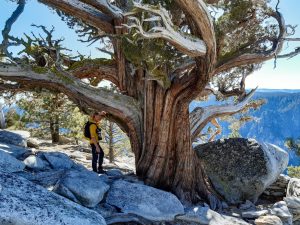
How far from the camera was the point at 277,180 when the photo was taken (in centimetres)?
1331

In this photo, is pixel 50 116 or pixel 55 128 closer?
pixel 50 116

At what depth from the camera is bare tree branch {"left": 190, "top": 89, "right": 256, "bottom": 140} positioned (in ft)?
38.8

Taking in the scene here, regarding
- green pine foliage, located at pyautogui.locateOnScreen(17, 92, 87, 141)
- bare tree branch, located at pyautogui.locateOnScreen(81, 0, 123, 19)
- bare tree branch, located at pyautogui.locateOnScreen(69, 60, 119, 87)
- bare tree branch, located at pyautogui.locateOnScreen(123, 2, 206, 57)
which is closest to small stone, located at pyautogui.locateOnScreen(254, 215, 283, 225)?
→ bare tree branch, located at pyautogui.locateOnScreen(123, 2, 206, 57)

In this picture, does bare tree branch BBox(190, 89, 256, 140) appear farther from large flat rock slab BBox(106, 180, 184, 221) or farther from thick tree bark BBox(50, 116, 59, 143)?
thick tree bark BBox(50, 116, 59, 143)

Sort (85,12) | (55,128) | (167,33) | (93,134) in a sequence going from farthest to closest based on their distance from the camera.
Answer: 1. (55,128)
2. (85,12)
3. (93,134)
4. (167,33)

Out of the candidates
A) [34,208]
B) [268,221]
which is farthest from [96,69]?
[34,208]

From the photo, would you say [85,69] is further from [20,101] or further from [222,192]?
[20,101]

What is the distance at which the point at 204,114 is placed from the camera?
39.7 ft

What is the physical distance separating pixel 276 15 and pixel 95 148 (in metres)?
6.36

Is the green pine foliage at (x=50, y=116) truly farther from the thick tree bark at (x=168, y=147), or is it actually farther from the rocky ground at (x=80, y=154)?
the thick tree bark at (x=168, y=147)

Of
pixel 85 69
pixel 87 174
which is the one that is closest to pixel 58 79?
pixel 85 69

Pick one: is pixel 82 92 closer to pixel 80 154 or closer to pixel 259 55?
pixel 259 55

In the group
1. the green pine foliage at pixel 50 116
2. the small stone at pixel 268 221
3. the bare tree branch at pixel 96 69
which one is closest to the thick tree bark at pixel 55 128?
the green pine foliage at pixel 50 116

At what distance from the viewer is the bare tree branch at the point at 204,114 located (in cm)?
1183
